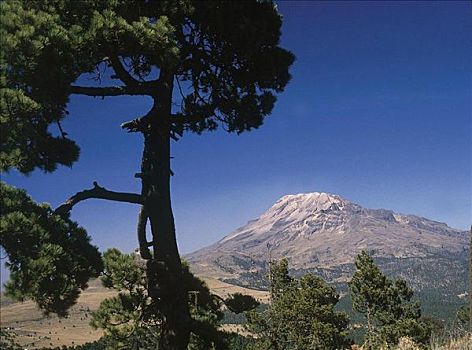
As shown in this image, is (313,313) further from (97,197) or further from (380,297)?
(97,197)

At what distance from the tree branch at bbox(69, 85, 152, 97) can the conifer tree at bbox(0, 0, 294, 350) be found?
0.05 ft

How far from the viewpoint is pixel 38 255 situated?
5152 mm

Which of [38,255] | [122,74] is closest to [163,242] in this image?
[38,255]

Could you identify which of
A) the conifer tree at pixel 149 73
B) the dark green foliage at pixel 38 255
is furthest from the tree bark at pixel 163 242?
the dark green foliage at pixel 38 255

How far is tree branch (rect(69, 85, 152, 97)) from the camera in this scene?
6433 mm

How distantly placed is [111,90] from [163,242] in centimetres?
243

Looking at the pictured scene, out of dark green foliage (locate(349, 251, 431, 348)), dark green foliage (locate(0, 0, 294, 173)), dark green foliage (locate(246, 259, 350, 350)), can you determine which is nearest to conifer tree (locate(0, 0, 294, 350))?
dark green foliage (locate(0, 0, 294, 173))

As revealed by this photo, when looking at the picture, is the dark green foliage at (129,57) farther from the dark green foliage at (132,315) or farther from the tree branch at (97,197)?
the dark green foliage at (132,315)

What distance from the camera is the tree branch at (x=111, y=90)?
643cm

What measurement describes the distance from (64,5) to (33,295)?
3.46 metres

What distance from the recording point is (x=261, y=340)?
17797 millimetres

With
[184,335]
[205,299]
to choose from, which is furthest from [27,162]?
[205,299]

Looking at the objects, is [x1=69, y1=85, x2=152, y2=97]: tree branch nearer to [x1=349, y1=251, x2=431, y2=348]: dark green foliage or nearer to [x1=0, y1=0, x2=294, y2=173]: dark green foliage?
[x1=0, y1=0, x2=294, y2=173]: dark green foliage

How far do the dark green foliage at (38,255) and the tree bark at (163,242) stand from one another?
4.24 feet
